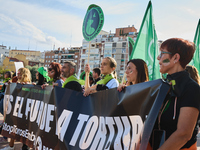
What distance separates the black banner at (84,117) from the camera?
2045 mm

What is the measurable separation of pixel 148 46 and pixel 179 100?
13.3 feet

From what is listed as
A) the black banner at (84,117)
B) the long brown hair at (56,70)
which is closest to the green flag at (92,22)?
the long brown hair at (56,70)

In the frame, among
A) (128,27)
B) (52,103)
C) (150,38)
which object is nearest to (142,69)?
(52,103)

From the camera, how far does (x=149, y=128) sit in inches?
68.6

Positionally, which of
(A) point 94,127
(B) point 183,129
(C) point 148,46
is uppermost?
(C) point 148,46

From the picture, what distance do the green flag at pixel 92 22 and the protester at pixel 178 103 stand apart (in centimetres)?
257

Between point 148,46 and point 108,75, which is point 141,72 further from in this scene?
point 148,46

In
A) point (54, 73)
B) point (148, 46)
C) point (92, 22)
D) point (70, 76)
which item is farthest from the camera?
point (148, 46)

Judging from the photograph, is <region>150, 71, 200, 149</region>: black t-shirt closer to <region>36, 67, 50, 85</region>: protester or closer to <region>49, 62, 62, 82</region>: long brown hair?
<region>49, 62, 62, 82</region>: long brown hair

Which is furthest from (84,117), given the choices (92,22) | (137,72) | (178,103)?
(92,22)

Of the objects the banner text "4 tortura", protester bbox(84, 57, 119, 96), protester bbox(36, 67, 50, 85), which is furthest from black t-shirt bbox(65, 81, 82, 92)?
protester bbox(36, 67, 50, 85)

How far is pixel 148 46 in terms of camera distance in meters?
5.50

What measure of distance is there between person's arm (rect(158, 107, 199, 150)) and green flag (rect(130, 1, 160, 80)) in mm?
3687

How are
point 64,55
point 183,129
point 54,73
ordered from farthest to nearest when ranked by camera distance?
point 64,55 < point 54,73 < point 183,129
